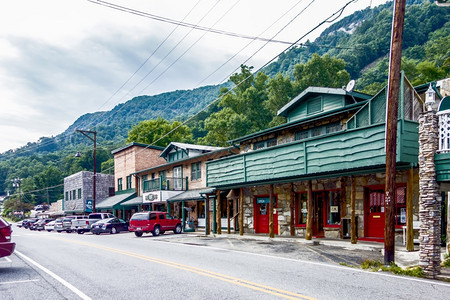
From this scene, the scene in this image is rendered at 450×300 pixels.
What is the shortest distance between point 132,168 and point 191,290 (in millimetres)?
37101

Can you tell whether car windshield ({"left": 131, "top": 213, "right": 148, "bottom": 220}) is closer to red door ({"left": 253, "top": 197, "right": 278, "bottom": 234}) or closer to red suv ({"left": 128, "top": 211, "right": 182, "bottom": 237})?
red suv ({"left": 128, "top": 211, "right": 182, "bottom": 237})

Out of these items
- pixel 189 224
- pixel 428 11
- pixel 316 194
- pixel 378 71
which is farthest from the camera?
pixel 428 11

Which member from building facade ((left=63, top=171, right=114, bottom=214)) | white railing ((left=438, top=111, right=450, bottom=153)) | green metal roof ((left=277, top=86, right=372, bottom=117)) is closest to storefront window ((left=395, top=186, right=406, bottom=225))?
green metal roof ((left=277, top=86, right=372, bottom=117))

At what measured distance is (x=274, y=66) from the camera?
110 m

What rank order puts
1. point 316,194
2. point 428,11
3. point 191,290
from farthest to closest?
point 428,11
point 316,194
point 191,290

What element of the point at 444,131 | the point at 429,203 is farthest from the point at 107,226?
the point at 444,131

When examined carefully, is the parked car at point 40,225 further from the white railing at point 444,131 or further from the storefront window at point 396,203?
the white railing at point 444,131

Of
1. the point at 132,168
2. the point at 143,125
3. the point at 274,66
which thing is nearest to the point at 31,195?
the point at 143,125

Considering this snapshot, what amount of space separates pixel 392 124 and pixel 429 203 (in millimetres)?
2412

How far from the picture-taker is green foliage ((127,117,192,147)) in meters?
63.3

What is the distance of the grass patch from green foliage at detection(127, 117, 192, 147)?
52.9 m

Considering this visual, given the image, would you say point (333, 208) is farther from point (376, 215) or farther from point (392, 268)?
point (392, 268)

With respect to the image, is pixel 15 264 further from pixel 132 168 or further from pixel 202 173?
pixel 132 168

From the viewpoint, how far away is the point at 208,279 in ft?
30.0
